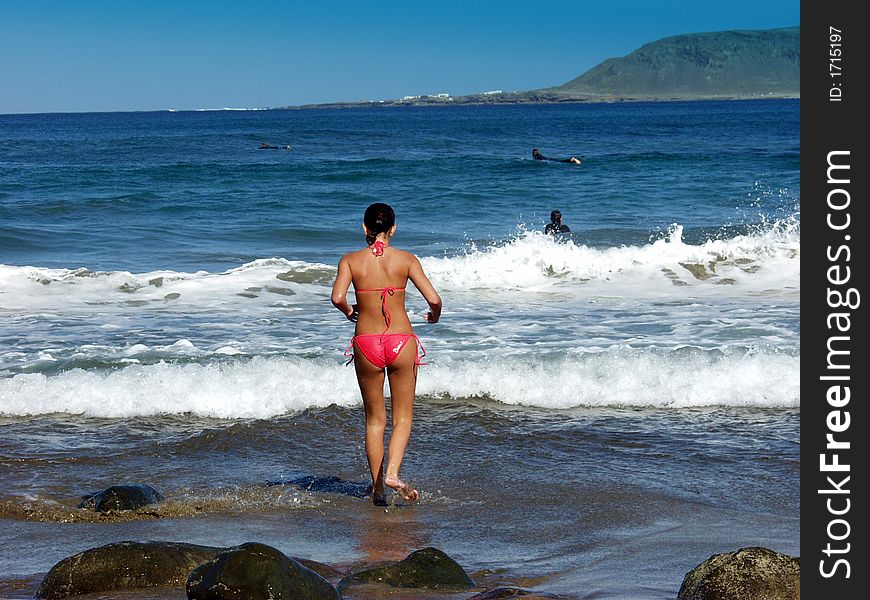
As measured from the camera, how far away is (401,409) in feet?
19.2

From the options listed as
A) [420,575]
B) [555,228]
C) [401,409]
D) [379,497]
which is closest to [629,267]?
[555,228]

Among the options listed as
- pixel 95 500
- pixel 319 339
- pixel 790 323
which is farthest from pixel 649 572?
pixel 790 323


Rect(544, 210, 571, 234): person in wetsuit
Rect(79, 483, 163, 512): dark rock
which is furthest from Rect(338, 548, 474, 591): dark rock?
Rect(544, 210, 571, 234): person in wetsuit

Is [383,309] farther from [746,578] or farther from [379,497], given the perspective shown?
[746,578]

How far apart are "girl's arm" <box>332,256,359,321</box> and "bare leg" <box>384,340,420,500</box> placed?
36 centimetres

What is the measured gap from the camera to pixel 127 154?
4459 cm

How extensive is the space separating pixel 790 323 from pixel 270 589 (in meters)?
8.47

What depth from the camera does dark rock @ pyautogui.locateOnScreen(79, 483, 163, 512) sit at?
5570 mm

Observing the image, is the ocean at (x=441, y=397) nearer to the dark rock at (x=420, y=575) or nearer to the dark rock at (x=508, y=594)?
the dark rock at (x=508, y=594)

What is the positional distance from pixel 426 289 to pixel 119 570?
2137 millimetres

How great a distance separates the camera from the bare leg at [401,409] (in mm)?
5680

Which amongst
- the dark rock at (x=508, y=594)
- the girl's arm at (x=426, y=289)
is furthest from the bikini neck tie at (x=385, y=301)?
the dark rock at (x=508, y=594)

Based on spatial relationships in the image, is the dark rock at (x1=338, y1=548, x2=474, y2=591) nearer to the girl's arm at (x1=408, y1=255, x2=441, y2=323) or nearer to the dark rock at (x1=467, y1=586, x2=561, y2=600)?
the dark rock at (x1=467, y1=586, x2=561, y2=600)

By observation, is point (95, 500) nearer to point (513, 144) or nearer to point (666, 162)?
point (666, 162)
